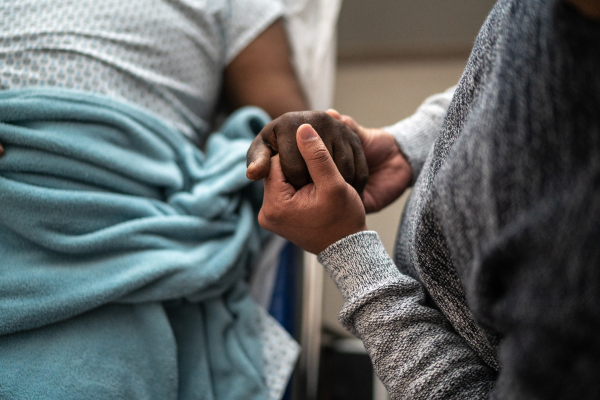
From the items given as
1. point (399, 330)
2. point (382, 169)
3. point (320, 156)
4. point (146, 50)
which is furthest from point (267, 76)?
point (399, 330)

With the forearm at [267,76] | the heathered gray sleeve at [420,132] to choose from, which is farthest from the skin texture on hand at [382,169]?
the forearm at [267,76]

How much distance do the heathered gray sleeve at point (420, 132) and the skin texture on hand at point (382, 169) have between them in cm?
1

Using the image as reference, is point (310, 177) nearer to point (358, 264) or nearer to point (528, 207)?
point (358, 264)

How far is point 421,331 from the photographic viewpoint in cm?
43

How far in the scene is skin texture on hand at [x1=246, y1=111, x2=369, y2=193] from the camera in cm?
48

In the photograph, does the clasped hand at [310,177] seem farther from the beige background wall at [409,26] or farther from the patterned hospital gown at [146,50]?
the beige background wall at [409,26]

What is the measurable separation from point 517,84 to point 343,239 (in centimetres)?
25

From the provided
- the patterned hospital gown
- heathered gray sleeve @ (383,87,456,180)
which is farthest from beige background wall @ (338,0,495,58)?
heathered gray sleeve @ (383,87,456,180)

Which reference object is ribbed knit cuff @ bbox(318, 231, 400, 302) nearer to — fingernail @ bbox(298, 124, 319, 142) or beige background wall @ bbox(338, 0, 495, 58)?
fingernail @ bbox(298, 124, 319, 142)

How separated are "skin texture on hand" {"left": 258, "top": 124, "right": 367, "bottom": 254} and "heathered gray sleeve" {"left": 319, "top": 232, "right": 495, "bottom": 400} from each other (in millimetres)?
20

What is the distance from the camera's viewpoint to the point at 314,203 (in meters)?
0.46

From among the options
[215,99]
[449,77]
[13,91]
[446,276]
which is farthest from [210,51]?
[449,77]

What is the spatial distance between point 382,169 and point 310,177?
0.69ft

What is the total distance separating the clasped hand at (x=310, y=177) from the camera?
0.45 meters
